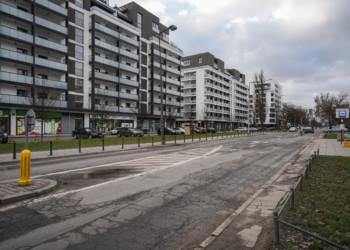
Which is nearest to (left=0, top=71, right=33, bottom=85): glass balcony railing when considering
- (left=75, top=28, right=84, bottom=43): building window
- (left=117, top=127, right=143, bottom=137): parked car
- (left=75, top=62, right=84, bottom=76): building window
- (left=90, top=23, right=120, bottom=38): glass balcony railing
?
(left=75, top=62, right=84, bottom=76): building window

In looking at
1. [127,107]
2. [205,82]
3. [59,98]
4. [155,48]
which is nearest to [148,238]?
[59,98]

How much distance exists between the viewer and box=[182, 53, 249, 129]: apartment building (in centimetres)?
7288

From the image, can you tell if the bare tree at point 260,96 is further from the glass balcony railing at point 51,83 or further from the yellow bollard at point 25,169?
the yellow bollard at point 25,169

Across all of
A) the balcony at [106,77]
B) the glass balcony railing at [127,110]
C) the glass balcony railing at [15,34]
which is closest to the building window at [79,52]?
the balcony at [106,77]

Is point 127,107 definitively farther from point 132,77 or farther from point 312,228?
point 312,228

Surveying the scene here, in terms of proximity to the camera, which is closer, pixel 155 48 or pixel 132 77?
pixel 132 77

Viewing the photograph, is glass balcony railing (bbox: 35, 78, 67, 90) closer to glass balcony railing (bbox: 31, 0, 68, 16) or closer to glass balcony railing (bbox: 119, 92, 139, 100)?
glass balcony railing (bbox: 119, 92, 139, 100)

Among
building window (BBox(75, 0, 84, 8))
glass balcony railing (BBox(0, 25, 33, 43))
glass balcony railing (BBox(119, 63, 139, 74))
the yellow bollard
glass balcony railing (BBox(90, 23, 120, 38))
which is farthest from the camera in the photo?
glass balcony railing (BBox(119, 63, 139, 74))

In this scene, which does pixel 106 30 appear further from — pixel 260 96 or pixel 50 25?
pixel 260 96

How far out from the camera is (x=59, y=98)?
35.0 m

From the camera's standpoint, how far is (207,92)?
73.1 metres

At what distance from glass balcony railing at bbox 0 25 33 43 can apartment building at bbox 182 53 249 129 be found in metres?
43.7

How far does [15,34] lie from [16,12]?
321 centimetres

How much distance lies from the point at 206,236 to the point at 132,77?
4862 cm
